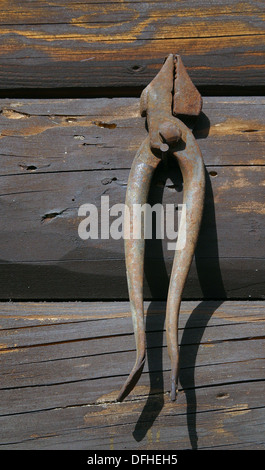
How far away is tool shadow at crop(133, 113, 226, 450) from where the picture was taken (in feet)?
3.88

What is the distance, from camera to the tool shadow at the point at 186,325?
118 cm

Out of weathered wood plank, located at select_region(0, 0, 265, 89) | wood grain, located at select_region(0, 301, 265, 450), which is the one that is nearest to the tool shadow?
wood grain, located at select_region(0, 301, 265, 450)

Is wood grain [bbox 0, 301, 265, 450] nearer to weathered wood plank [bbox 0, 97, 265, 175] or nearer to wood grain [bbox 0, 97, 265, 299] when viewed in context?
wood grain [bbox 0, 97, 265, 299]

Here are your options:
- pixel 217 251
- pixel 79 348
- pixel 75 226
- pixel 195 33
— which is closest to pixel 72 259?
pixel 75 226

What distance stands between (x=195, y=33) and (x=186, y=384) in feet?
2.65

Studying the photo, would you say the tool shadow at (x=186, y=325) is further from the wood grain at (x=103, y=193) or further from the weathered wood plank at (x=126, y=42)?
the weathered wood plank at (x=126, y=42)

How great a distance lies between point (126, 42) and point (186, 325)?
2.23 ft

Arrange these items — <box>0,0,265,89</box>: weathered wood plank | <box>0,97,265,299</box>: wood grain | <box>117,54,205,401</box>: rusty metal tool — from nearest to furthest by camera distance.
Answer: <box>117,54,205,401</box>: rusty metal tool → <box>0,97,265,299</box>: wood grain → <box>0,0,265,89</box>: weathered wood plank

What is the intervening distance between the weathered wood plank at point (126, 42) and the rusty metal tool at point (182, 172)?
0.31 ft

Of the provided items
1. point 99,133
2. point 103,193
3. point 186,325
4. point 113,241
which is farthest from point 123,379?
point 99,133

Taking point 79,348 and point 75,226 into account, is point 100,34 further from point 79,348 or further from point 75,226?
point 79,348

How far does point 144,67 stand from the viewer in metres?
1.36

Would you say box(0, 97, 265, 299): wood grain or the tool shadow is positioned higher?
box(0, 97, 265, 299): wood grain

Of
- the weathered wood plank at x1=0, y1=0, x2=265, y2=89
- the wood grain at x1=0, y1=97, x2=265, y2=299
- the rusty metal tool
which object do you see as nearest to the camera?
the rusty metal tool
